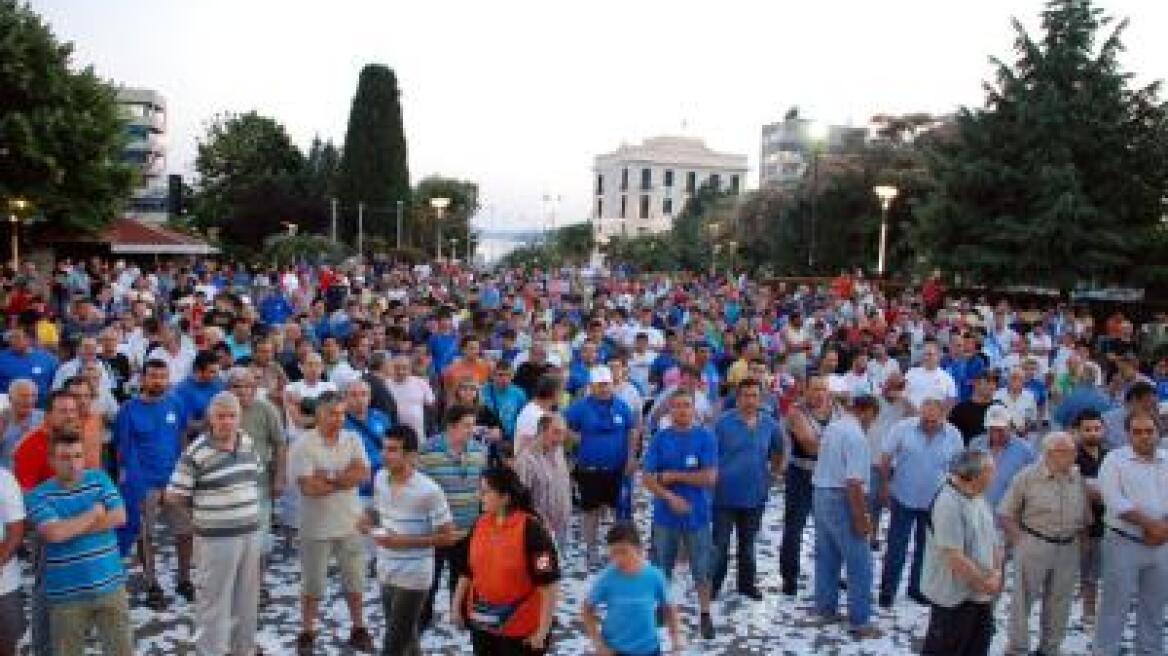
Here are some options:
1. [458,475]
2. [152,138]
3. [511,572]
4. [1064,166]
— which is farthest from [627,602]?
[152,138]

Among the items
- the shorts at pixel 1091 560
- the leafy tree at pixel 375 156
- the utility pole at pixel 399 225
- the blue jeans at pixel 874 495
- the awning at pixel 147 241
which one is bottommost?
the shorts at pixel 1091 560

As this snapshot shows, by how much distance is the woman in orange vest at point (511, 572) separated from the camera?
4867mm

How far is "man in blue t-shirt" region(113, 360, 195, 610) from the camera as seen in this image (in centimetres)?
714

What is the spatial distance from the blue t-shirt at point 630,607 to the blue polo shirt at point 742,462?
292 centimetres

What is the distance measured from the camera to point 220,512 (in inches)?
232

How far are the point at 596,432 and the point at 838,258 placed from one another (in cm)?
3731

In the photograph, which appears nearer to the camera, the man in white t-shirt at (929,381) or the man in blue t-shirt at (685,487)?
the man in blue t-shirt at (685,487)

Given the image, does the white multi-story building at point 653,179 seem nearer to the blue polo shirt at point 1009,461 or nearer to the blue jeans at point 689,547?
the blue polo shirt at point 1009,461

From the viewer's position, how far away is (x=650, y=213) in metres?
132

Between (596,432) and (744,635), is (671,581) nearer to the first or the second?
(744,635)

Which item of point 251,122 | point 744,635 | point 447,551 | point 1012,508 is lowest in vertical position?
point 744,635

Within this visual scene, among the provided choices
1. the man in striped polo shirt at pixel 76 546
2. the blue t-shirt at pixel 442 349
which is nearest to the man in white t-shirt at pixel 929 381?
the blue t-shirt at pixel 442 349

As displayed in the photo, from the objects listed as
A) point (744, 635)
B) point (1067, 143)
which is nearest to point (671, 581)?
point (744, 635)

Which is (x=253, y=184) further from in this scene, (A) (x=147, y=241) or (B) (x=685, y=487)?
(B) (x=685, y=487)
